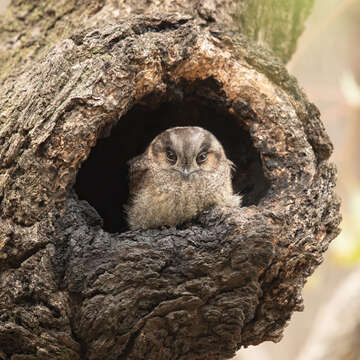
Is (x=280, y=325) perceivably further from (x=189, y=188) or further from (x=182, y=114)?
(x=182, y=114)

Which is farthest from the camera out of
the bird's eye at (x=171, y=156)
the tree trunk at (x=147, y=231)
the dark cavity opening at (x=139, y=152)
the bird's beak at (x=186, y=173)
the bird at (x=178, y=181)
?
the dark cavity opening at (x=139, y=152)

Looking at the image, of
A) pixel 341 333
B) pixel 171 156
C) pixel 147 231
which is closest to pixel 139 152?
pixel 171 156

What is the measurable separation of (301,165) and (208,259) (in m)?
1.00

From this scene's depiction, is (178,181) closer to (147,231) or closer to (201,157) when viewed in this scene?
(201,157)

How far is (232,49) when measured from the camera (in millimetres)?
4008

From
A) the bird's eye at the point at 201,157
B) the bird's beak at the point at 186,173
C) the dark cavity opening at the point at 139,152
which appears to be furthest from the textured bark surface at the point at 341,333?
the bird's beak at the point at 186,173

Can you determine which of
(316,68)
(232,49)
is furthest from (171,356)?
(316,68)

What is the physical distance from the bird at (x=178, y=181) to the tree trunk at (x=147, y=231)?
28 centimetres

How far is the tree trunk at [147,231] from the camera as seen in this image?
10.2 ft

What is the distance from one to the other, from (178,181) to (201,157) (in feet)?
1.02

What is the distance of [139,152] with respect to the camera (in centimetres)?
533

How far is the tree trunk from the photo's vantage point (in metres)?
3.12

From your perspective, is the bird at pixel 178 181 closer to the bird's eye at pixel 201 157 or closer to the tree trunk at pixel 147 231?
the bird's eye at pixel 201 157

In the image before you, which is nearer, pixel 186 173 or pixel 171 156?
pixel 186 173
